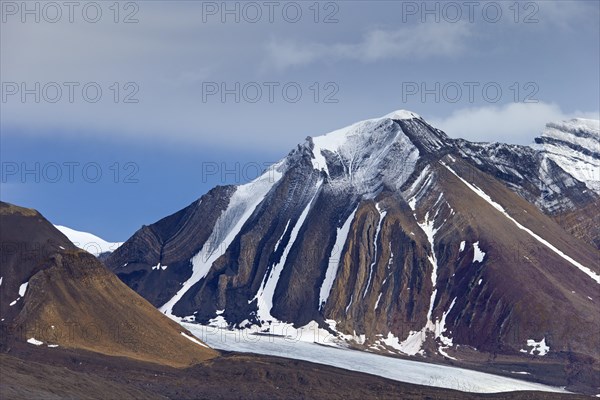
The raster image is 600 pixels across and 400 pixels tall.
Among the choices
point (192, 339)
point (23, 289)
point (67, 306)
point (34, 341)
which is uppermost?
point (23, 289)

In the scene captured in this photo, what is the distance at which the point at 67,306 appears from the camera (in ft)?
578

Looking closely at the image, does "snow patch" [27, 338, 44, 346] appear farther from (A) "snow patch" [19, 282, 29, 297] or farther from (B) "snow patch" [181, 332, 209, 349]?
(B) "snow patch" [181, 332, 209, 349]

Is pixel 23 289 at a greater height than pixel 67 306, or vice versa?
pixel 23 289

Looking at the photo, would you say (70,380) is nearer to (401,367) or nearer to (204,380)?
(204,380)

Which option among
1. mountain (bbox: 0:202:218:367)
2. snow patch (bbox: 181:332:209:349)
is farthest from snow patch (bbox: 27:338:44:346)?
snow patch (bbox: 181:332:209:349)

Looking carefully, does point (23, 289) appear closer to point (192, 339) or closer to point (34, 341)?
point (34, 341)

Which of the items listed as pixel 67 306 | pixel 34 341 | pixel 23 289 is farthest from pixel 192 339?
pixel 34 341

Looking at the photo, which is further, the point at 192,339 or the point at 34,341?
the point at 192,339

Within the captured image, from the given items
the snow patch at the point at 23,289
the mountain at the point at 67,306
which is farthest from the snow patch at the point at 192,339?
the snow patch at the point at 23,289

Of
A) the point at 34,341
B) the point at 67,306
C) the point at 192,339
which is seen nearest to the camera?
the point at 34,341

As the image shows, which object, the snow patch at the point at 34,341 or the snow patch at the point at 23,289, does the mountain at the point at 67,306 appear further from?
the snow patch at the point at 34,341

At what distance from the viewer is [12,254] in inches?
7185

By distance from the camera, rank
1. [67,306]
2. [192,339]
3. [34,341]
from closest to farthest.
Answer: [34,341] < [67,306] < [192,339]

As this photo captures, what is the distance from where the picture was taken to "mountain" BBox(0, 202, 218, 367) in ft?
560
